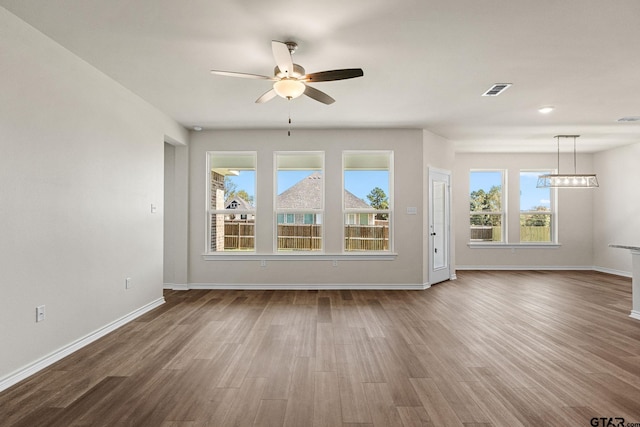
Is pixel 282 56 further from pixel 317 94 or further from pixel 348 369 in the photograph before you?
pixel 348 369

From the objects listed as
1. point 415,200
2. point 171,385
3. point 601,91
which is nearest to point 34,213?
point 171,385

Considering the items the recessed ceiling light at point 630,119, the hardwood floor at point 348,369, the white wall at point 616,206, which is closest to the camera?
the hardwood floor at point 348,369

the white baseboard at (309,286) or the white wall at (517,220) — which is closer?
the white baseboard at (309,286)

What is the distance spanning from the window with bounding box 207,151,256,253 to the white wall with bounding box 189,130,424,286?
0.15 meters

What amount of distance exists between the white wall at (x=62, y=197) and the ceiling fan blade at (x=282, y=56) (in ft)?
6.57

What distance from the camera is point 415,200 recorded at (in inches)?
249

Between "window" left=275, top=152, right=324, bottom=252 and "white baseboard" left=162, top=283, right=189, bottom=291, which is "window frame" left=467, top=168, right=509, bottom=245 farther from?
"white baseboard" left=162, top=283, right=189, bottom=291

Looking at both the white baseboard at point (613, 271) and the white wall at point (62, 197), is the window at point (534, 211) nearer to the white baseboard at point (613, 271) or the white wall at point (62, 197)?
the white baseboard at point (613, 271)

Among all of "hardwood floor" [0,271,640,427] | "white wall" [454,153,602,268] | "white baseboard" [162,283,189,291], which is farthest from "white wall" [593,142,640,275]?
"white baseboard" [162,283,189,291]

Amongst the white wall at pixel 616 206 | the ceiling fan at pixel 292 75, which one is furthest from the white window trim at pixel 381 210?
the white wall at pixel 616 206

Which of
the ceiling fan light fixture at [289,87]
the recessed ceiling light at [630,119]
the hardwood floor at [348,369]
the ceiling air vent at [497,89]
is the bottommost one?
the hardwood floor at [348,369]

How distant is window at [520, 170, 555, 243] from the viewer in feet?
28.2

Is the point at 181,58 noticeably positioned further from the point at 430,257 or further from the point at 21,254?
the point at 430,257

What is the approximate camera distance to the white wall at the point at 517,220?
333 inches
